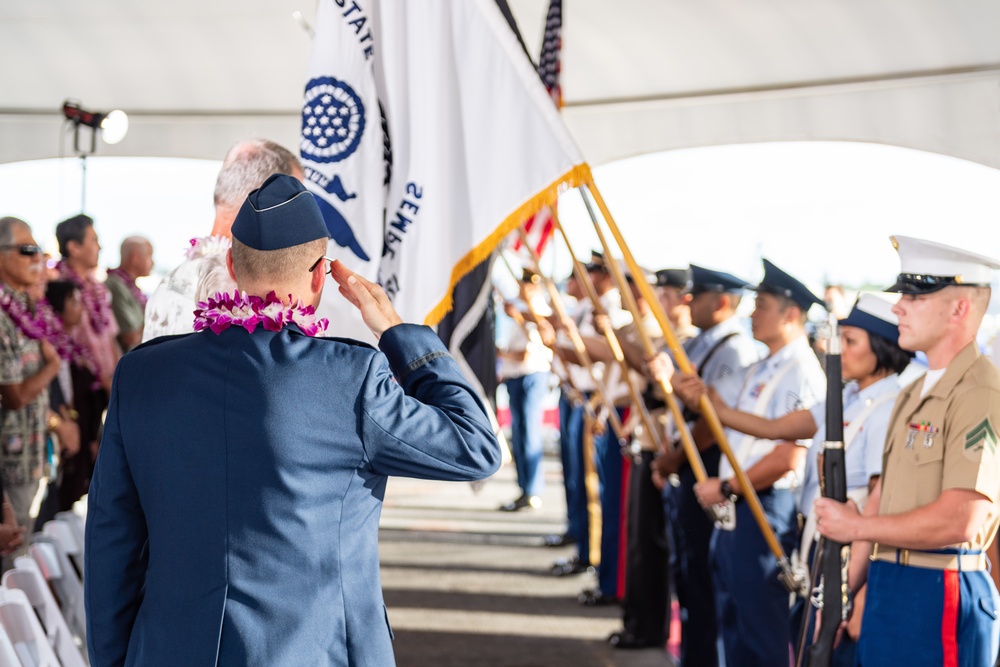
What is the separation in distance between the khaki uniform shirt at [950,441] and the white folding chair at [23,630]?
225cm

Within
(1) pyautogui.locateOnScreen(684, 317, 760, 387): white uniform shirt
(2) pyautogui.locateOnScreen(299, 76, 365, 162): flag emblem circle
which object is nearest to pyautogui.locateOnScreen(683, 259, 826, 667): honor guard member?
(1) pyautogui.locateOnScreen(684, 317, 760, 387): white uniform shirt

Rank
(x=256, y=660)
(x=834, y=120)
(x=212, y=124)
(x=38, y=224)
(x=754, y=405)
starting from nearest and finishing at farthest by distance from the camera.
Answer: (x=256, y=660), (x=754, y=405), (x=834, y=120), (x=212, y=124), (x=38, y=224)

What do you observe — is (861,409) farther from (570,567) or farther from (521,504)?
(521,504)

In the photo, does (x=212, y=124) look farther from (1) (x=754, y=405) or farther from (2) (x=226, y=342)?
(2) (x=226, y=342)

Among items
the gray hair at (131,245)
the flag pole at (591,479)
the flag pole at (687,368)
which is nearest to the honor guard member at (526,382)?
the flag pole at (591,479)

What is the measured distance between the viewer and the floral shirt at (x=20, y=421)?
4656 millimetres

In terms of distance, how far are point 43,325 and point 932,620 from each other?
420 cm

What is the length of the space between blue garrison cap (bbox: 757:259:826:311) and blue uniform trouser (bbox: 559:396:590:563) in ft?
11.2

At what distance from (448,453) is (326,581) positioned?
11.3 inches

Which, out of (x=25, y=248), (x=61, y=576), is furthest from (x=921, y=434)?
(x=25, y=248)

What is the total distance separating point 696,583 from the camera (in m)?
4.85

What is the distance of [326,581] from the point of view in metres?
1.75

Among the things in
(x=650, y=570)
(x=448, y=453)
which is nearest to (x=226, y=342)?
(x=448, y=453)

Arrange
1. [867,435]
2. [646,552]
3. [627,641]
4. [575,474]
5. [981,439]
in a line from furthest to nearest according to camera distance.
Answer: [575,474] → [646,552] → [627,641] → [867,435] → [981,439]
